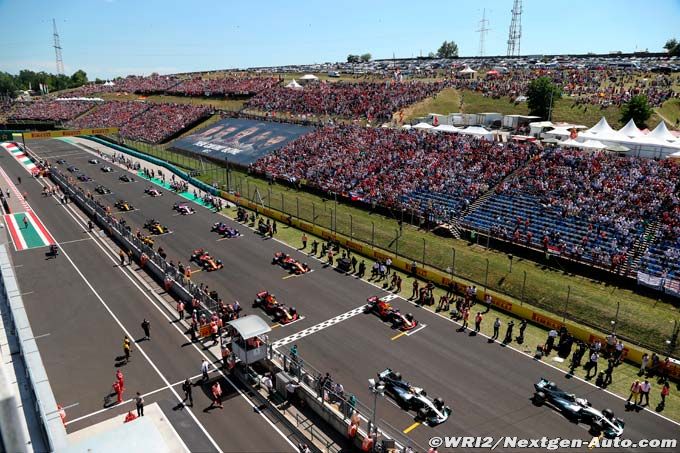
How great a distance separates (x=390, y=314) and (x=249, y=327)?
32.2 feet

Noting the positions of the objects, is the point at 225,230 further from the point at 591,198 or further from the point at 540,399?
the point at 591,198

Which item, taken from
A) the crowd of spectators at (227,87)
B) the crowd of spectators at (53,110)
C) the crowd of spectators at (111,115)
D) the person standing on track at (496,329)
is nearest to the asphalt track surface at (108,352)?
the person standing on track at (496,329)

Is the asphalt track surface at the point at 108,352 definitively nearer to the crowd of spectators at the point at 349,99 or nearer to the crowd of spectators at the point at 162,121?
the crowd of spectators at the point at 349,99

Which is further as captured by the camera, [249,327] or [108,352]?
[108,352]

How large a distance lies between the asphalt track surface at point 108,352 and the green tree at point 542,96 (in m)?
61.7

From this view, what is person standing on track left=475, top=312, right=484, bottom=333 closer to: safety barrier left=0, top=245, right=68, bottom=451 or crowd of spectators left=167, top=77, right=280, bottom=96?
safety barrier left=0, top=245, right=68, bottom=451

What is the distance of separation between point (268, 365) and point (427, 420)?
7.86 m

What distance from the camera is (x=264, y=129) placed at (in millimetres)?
79625

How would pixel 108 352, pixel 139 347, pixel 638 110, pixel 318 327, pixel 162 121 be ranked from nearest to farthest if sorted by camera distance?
pixel 108 352 < pixel 139 347 < pixel 318 327 < pixel 638 110 < pixel 162 121

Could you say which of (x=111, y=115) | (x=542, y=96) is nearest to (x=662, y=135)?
(x=542, y=96)

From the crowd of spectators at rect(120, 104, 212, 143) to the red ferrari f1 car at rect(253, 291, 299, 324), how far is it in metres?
71.5

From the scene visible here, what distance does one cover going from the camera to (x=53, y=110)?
134 meters

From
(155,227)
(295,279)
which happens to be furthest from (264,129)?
(295,279)

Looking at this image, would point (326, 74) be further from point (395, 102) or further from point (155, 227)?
point (155, 227)
